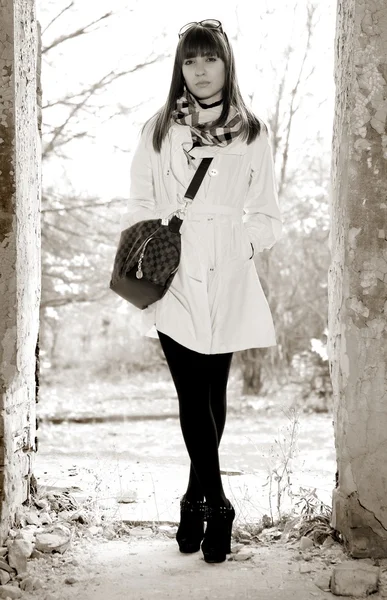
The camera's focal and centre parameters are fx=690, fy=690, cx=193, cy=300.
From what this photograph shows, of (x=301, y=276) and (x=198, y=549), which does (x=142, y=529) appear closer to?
(x=198, y=549)

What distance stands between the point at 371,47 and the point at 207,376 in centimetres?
136

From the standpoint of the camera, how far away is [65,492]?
3297mm

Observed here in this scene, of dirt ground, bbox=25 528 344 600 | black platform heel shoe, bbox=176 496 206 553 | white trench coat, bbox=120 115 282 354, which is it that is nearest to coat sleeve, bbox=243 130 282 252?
white trench coat, bbox=120 115 282 354

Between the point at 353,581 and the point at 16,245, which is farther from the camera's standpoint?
the point at 16,245

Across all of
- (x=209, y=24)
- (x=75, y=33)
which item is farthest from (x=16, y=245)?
(x=75, y=33)

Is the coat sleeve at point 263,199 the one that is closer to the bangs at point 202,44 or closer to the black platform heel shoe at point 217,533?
the bangs at point 202,44

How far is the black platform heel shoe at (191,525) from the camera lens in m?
2.62

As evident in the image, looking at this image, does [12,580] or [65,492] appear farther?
[65,492]

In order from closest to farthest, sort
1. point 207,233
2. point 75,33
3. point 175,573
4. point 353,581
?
point 353,581, point 175,573, point 207,233, point 75,33

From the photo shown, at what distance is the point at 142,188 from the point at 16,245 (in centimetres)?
53

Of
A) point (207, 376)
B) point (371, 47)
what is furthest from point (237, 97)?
point (207, 376)

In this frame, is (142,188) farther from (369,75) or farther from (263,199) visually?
(369,75)

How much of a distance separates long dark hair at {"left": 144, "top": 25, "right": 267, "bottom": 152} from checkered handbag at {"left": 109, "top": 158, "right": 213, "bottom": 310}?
0.27 metres

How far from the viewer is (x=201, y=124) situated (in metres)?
2.61
